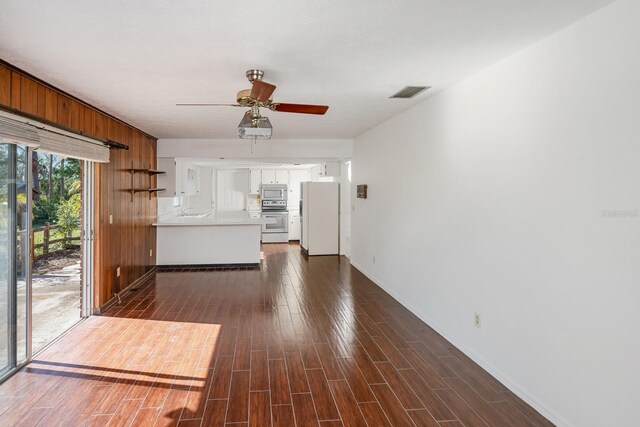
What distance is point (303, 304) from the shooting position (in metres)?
4.94

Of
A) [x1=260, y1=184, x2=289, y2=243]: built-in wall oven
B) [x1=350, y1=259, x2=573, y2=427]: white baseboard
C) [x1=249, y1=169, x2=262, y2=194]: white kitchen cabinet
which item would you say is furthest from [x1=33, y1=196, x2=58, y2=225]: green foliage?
[x1=249, y1=169, x2=262, y2=194]: white kitchen cabinet

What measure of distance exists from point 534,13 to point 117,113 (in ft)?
14.6

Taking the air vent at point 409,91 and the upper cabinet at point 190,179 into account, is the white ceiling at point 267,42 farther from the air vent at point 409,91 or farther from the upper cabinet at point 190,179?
the upper cabinet at point 190,179

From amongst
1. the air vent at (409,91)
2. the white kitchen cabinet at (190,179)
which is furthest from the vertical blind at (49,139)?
the white kitchen cabinet at (190,179)

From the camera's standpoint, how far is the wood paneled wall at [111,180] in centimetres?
318

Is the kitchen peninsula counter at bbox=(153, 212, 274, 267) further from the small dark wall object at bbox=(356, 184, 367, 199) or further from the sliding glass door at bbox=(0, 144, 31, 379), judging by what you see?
the sliding glass door at bbox=(0, 144, 31, 379)

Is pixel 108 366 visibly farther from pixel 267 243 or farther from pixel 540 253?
pixel 267 243

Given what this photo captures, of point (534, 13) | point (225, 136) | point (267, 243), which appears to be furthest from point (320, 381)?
point (267, 243)

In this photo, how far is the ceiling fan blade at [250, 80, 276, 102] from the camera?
2820 mm

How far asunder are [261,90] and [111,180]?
2.99m

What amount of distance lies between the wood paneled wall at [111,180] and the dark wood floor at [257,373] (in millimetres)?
655

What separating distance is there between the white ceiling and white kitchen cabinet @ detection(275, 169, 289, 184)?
688 cm

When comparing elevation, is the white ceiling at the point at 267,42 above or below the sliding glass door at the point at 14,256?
above

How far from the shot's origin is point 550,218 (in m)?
2.45
